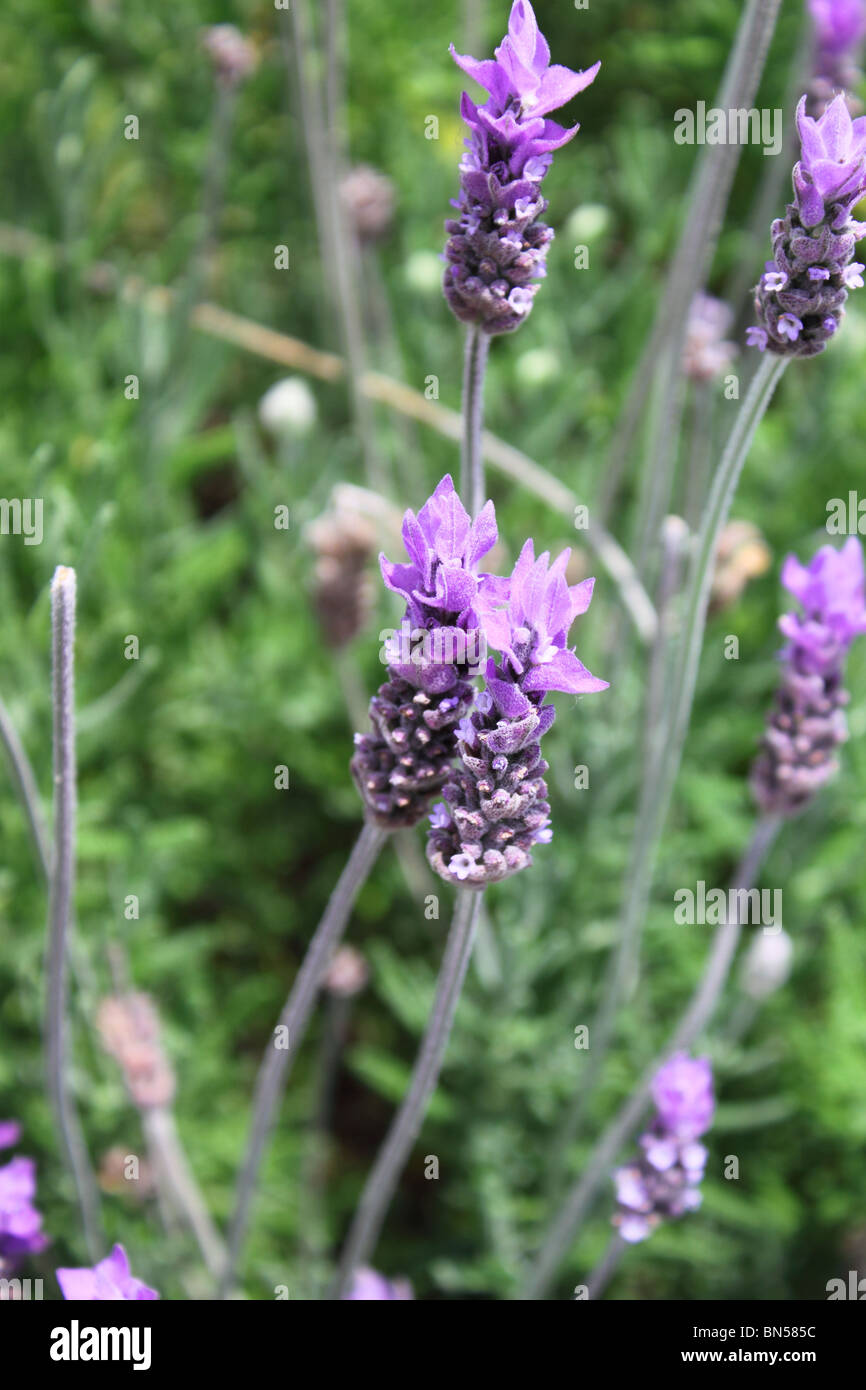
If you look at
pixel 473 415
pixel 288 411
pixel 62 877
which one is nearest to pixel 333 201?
pixel 288 411

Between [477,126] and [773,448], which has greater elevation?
[773,448]

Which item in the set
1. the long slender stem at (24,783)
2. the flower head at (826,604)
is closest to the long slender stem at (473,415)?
the flower head at (826,604)

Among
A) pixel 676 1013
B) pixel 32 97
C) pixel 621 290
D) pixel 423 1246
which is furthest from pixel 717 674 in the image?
pixel 32 97

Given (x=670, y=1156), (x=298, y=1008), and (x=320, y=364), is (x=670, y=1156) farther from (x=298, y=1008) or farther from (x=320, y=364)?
(x=320, y=364)

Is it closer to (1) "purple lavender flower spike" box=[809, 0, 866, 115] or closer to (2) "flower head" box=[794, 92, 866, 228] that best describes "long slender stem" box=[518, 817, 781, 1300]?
(2) "flower head" box=[794, 92, 866, 228]

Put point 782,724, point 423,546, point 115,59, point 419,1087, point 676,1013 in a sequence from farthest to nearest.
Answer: point 115,59 < point 676,1013 < point 782,724 < point 419,1087 < point 423,546

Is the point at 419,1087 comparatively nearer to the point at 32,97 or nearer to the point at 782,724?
the point at 782,724

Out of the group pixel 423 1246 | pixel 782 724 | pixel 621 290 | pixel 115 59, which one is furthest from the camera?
pixel 115 59
